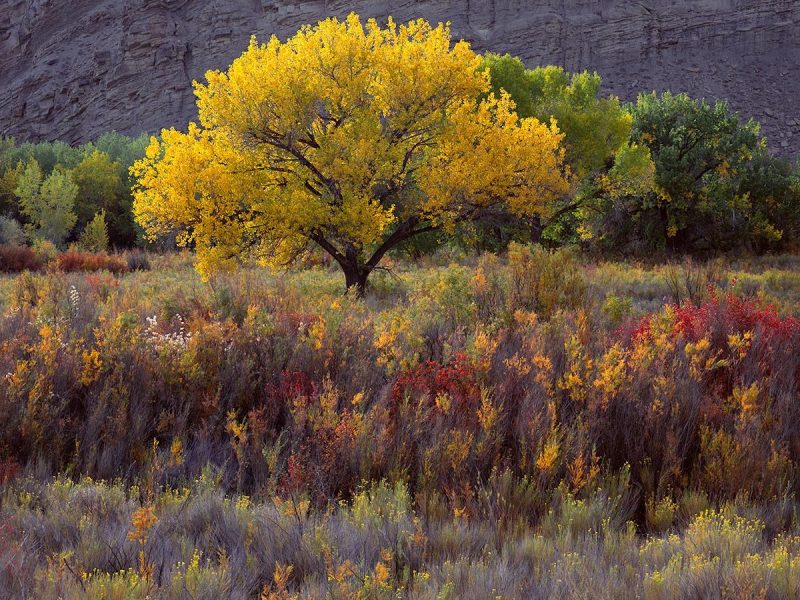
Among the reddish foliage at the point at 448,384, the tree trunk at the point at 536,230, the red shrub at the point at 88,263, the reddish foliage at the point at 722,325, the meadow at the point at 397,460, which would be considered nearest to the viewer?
the meadow at the point at 397,460

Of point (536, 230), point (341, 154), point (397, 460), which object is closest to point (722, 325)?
point (397, 460)

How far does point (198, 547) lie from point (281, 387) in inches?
91.5

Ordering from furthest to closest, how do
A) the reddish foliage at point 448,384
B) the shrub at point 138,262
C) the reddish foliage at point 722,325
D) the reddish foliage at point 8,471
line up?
the shrub at point 138,262 → the reddish foliage at point 722,325 → the reddish foliage at point 448,384 → the reddish foliage at point 8,471

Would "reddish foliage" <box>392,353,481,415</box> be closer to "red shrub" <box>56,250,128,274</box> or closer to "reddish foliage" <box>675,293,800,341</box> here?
"reddish foliage" <box>675,293,800,341</box>

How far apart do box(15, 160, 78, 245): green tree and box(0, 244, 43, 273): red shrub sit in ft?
58.2

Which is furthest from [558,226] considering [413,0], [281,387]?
[413,0]

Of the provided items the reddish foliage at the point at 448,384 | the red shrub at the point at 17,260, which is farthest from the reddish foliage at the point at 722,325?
the red shrub at the point at 17,260

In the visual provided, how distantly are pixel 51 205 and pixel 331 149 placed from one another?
107 feet

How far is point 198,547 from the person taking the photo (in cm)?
313

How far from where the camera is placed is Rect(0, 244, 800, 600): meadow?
286 cm

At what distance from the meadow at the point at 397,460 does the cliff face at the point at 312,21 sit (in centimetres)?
7112

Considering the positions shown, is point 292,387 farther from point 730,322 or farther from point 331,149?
Result: point 331,149

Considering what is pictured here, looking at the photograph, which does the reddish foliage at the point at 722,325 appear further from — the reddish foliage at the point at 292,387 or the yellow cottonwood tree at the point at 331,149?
the yellow cottonwood tree at the point at 331,149

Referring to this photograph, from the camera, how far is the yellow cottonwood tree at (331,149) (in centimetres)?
1351
